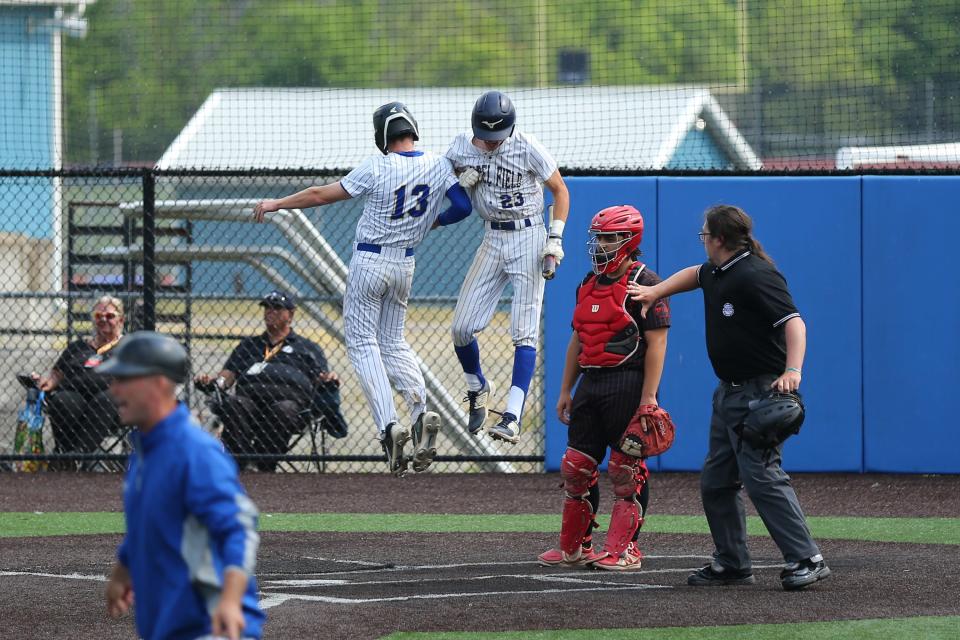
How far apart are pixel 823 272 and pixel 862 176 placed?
910 mm

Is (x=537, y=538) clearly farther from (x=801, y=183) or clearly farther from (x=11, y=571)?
(x=801, y=183)

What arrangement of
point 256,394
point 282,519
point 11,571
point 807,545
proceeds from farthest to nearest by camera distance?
point 256,394 < point 282,519 < point 11,571 < point 807,545

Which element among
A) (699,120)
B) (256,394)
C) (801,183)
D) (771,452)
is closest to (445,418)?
(256,394)

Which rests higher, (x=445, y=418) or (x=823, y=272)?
(x=823, y=272)

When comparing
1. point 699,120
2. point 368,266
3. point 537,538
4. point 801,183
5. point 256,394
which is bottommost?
point 537,538

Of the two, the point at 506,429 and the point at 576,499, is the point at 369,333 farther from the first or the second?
the point at 576,499

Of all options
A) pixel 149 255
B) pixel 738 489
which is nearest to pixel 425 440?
pixel 738 489

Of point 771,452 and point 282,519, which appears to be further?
point 282,519

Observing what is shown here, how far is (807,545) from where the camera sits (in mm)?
6926

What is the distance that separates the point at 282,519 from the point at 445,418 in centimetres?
305

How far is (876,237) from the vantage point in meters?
12.2

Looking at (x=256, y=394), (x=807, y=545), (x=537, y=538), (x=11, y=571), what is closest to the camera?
(x=807, y=545)

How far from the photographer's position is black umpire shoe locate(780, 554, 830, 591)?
6879 millimetres

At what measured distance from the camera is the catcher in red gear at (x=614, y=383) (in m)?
7.45
